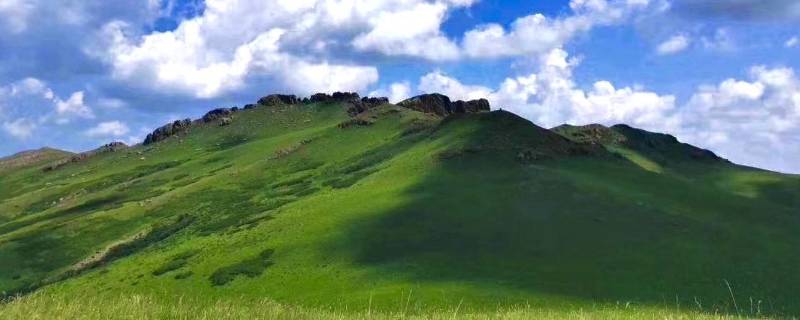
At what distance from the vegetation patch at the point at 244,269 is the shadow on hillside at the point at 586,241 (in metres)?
9.24

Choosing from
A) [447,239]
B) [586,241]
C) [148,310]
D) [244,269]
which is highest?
[148,310]

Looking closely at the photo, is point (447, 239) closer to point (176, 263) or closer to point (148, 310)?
point (176, 263)

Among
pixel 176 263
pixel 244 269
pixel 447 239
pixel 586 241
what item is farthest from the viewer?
pixel 176 263

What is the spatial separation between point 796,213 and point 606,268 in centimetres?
4586

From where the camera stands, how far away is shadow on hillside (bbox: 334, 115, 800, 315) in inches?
2307

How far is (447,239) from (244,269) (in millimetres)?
20812

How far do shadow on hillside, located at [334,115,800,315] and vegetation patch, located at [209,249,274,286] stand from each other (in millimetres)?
9242

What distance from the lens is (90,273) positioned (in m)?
97.9

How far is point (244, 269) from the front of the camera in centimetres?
7588

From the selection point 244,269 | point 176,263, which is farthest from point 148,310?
point 176,263

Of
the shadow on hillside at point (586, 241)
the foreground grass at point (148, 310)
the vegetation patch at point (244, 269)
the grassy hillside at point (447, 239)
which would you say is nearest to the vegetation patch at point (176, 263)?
the grassy hillside at point (447, 239)

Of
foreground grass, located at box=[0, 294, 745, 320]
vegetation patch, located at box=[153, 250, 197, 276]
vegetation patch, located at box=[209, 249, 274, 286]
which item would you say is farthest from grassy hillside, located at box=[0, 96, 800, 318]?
vegetation patch, located at box=[153, 250, 197, 276]

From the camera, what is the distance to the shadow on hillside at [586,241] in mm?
58594

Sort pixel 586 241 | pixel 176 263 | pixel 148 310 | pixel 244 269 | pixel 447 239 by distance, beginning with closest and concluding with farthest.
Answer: pixel 148 310, pixel 586 241, pixel 447 239, pixel 244 269, pixel 176 263
